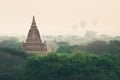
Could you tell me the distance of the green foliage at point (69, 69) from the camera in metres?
83.8

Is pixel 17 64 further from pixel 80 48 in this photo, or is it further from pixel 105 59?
pixel 80 48

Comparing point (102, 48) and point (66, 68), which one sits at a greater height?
point (102, 48)

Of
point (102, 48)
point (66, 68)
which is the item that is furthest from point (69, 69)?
point (102, 48)

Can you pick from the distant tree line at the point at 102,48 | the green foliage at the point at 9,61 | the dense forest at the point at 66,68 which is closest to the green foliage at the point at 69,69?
the dense forest at the point at 66,68

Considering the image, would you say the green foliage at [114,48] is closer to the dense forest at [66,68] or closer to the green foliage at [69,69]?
the dense forest at [66,68]

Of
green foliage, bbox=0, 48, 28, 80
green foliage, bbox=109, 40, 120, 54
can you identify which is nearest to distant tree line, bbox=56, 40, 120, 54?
green foliage, bbox=109, 40, 120, 54

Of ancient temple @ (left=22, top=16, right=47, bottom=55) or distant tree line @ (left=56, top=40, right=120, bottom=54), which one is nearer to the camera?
distant tree line @ (left=56, top=40, right=120, bottom=54)

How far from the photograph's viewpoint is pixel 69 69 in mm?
84688

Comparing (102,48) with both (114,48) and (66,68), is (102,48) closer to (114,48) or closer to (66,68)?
(114,48)

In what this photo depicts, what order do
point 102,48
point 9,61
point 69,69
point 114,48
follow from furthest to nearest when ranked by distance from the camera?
point 102,48 < point 114,48 < point 9,61 < point 69,69

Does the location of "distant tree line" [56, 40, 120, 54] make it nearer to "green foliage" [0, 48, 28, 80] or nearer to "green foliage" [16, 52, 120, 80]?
"green foliage" [0, 48, 28, 80]

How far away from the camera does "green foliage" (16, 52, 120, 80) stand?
8381 centimetres

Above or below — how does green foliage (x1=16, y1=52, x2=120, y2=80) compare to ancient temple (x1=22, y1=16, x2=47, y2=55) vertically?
below

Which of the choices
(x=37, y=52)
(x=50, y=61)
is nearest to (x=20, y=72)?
(x=50, y=61)
